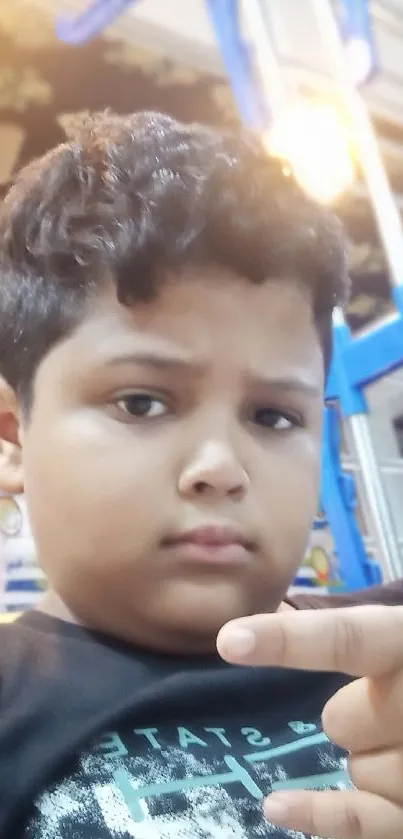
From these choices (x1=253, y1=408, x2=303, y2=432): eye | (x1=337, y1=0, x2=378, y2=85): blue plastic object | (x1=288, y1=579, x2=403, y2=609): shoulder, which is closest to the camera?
(x1=253, y1=408, x2=303, y2=432): eye

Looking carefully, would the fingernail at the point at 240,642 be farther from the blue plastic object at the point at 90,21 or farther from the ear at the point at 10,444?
the blue plastic object at the point at 90,21

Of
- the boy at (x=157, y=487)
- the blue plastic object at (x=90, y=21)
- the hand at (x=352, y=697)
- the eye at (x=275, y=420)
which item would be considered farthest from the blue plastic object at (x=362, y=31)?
the hand at (x=352, y=697)

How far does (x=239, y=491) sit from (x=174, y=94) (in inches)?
45.4

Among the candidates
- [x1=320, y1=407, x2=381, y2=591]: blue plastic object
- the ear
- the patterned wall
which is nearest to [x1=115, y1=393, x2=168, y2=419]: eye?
the ear

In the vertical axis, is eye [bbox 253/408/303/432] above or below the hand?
above

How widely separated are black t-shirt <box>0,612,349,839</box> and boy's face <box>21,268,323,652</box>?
0.03 metres

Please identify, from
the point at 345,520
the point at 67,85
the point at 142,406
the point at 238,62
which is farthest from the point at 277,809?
the point at 67,85

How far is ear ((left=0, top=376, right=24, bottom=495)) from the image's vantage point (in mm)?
564

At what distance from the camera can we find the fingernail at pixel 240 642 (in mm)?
264

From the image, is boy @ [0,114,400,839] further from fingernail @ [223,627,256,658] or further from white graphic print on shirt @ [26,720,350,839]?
fingernail @ [223,627,256,658]

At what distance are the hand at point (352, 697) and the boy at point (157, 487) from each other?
0.45 feet

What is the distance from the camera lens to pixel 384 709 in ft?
0.98

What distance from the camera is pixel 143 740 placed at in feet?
1.46

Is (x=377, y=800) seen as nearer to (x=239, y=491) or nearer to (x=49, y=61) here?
(x=239, y=491)
